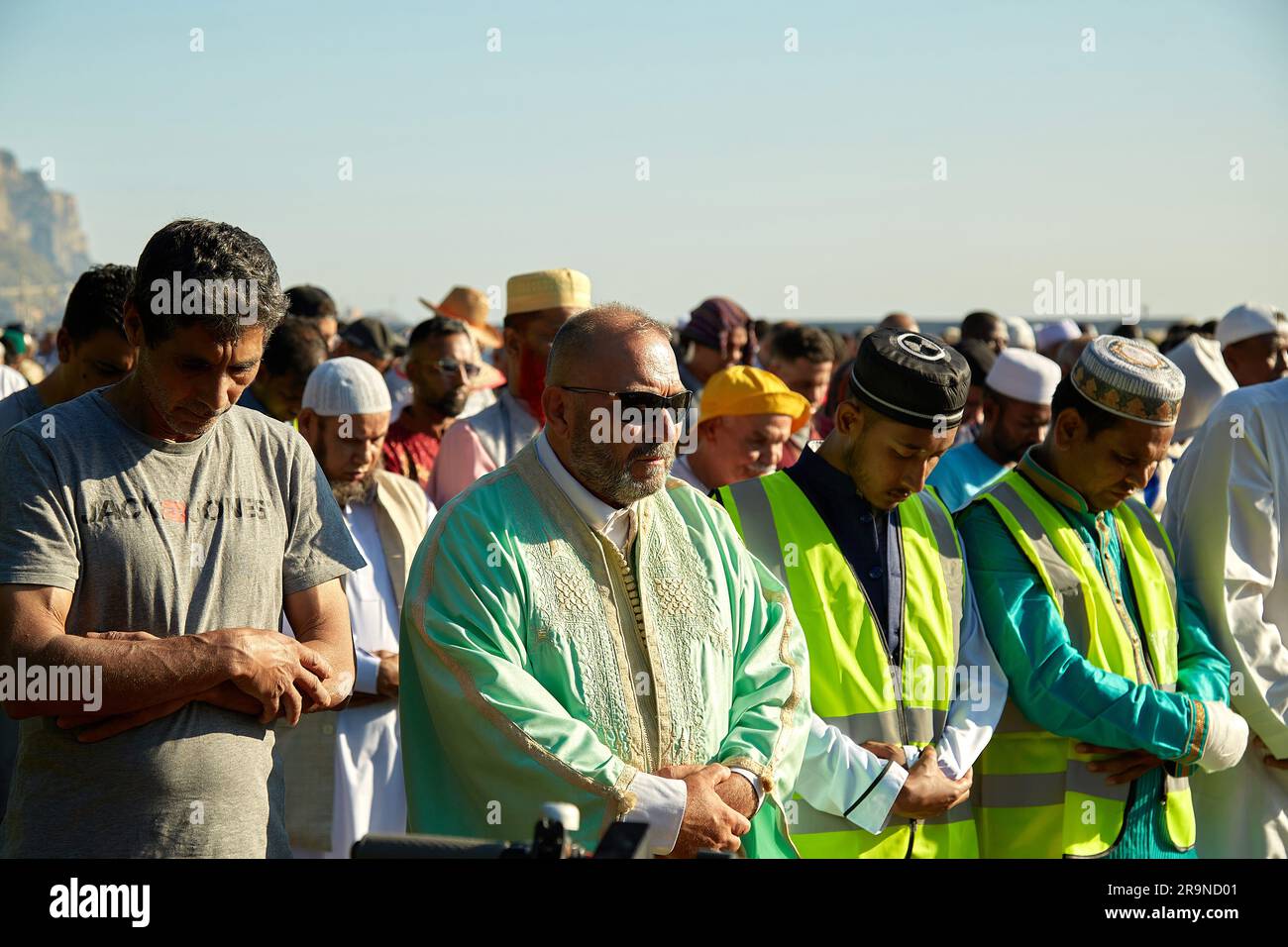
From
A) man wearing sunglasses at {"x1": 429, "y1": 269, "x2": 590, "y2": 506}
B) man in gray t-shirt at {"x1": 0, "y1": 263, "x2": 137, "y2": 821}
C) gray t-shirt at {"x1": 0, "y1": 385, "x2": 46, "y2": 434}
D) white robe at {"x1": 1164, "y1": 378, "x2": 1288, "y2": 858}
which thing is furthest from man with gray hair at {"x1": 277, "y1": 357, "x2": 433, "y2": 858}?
white robe at {"x1": 1164, "y1": 378, "x2": 1288, "y2": 858}

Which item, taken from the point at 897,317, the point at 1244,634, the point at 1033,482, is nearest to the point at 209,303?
the point at 1033,482

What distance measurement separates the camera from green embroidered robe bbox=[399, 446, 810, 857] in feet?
10.8

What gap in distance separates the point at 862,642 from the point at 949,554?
1.64 ft

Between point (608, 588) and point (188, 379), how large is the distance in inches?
46.6

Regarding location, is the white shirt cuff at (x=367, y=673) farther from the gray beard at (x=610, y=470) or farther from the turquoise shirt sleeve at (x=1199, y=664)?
the turquoise shirt sleeve at (x=1199, y=664)

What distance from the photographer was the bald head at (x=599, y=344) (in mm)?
3561

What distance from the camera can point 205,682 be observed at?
2965 mm

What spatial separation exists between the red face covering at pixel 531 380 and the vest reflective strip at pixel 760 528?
5.61 ft

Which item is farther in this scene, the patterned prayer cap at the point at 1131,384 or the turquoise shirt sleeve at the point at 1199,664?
the turquoise shirt sleeve at the point at 1199,664

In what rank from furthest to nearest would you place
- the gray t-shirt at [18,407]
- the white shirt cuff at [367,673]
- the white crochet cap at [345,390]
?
the white crochet cap at [345,390] < the white shirt cuff at [367,673] < the gray t-shirt at [18,407]

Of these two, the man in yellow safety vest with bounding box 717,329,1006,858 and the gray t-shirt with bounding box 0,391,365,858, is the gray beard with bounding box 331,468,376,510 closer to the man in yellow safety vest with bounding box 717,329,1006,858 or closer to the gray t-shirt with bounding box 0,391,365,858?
the man in yellow safety vest with bounding box 717,329,1006,858

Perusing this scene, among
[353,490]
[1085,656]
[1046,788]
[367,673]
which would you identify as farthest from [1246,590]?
[353,490]

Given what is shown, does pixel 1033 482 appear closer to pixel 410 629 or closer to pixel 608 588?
pixel 608 588

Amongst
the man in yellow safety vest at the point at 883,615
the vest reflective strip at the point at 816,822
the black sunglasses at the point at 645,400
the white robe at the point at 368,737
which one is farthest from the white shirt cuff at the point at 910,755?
the white robe at the point at 368,737
